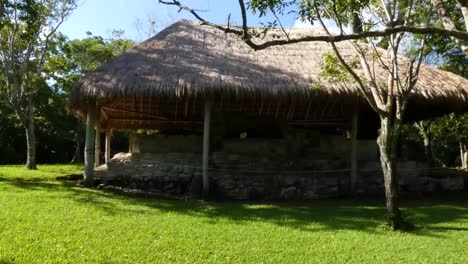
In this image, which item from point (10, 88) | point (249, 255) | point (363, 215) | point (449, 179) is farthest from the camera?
point (10, 88)

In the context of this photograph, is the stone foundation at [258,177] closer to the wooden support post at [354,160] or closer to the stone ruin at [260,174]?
the stone ruin at [260,174]

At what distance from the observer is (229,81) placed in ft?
27.0

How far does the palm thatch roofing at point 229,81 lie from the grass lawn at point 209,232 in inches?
82.8

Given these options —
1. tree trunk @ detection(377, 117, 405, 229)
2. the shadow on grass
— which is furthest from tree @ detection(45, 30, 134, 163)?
tree trunk @ detection(377, 117, 405, 229)

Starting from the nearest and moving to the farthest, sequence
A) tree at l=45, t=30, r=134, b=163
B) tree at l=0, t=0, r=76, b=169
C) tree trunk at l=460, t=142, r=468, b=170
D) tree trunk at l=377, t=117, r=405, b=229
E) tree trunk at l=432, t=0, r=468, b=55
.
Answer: tree trunk at l=432, t=0, r=468, b=55 → tree trunk at l=377, t=117, r=405, b=229 → tree at l=0, t=0, r=76, b=169 → tree trunk at l=460, t=142, r=468, b=170 → tree at l=45, t=30, r=134, b=163

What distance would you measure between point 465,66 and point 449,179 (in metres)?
5.77

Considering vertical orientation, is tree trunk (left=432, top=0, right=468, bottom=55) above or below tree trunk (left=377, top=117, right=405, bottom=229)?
above

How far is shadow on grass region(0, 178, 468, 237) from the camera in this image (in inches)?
233

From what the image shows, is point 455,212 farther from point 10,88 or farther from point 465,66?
point 10,88

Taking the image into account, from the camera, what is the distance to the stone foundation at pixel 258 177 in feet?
29.8

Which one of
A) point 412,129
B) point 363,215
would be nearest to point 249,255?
point 363,215

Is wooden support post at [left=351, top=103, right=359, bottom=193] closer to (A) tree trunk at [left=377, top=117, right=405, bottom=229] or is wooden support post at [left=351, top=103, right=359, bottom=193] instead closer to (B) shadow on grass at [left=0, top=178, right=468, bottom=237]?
(B) shadow on grass at [left=0, top=178, right=468, bottom=237]

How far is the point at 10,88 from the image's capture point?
13703 millimetres

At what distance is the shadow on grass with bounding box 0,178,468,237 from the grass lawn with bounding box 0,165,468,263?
0.02m
